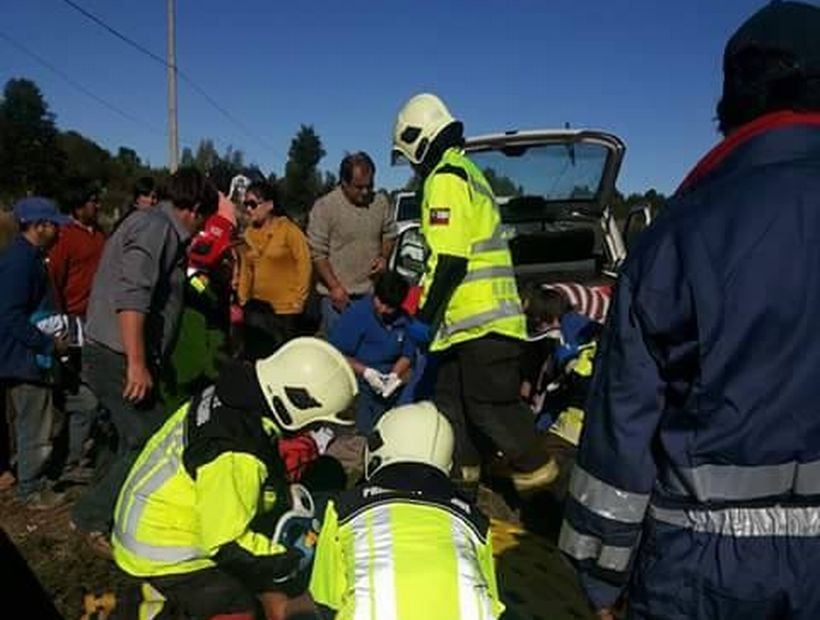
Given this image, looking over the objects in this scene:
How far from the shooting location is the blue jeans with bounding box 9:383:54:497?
→ 206 inches

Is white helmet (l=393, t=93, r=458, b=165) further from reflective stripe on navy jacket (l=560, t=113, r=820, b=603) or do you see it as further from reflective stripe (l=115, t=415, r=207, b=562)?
reflective stripe on navy jacket (l=560, t=113, r=820, b=603)

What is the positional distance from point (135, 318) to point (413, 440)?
183 cm

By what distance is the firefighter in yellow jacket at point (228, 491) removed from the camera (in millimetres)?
2771

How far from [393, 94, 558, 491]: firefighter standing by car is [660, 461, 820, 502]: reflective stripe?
7.78ft

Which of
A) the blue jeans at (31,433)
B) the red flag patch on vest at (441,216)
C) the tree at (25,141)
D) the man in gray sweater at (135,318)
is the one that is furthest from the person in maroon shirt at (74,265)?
the tree at (25,141)

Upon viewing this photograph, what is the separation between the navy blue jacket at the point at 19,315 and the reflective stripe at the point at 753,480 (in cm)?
418

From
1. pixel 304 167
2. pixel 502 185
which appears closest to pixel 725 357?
pixel 502 185

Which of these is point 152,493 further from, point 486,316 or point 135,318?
point 486,316

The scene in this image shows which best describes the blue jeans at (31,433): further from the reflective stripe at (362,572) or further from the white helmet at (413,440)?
the reflective stripe at (362,572)

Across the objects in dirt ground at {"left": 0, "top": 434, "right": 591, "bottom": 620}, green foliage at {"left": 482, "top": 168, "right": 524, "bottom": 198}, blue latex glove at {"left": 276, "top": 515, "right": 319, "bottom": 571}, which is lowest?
dirt ground at {"left": 0, "top": 434, "right": 591, "bottom": 620}

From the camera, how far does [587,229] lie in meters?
6.77

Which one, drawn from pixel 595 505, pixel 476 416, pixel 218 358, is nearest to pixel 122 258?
pixel 218 358

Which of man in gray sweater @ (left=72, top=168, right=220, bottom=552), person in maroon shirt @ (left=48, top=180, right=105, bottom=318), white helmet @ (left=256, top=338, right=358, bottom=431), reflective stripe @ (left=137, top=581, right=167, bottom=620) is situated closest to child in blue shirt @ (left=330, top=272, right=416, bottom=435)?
man in gray sweater @ (left=72, top=168, right=220, bottom=552)

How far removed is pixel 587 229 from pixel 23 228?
12.6ft
